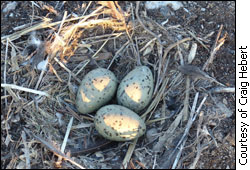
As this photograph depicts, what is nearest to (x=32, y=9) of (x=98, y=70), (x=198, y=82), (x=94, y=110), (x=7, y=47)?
(x=7, y=47)

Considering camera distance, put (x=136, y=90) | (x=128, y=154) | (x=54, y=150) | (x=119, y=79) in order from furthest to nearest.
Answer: (x=119, y=79), (x=136, y=90), (x=128, y=154), (x=54, y=150)

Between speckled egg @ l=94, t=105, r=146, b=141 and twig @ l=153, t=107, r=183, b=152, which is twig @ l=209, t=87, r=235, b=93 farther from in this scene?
speckled egg @ l=94, t=105, r=146, b=141

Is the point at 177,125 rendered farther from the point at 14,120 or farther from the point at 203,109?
the point at 14,120

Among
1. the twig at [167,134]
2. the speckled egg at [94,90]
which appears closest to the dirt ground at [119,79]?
the twig at [167,134]

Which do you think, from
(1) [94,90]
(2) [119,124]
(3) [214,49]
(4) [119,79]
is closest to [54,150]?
(2) [119,124]

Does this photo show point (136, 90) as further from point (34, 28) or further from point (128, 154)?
point (34, 28)

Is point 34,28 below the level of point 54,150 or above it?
above

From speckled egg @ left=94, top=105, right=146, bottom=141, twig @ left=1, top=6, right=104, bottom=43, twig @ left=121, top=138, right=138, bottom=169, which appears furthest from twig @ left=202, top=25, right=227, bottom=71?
twig @ left=1, top=6, right=104, bottom=43
